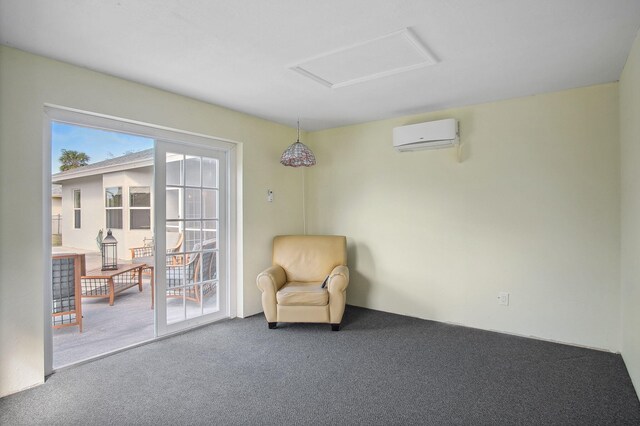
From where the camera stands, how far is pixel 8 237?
2.18 metres

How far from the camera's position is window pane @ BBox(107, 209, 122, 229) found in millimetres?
6894

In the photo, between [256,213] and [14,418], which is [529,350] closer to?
[256,213]

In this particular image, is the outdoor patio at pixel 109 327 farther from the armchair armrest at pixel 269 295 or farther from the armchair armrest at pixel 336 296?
the armchair armrest at pixel 336 296

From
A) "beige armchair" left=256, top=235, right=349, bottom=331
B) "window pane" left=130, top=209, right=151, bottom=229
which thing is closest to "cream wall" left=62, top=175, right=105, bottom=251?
"window pane" left=130, top=209, right=151, bottom=229

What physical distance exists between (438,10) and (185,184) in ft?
8.83

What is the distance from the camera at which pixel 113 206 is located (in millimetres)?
6824

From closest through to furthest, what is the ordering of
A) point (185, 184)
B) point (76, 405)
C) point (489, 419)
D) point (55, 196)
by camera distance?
point (489, 419), point (76, 405), point (185, 184), point (55, 196)

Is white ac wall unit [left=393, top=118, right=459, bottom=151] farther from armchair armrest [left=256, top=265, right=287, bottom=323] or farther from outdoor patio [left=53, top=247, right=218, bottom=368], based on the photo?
outdoor patio [left=53, top=247, right=218, bottom=368]

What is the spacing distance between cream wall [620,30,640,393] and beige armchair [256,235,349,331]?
2181 millimetres

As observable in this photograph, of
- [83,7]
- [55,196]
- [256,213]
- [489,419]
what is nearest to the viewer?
[83,7]

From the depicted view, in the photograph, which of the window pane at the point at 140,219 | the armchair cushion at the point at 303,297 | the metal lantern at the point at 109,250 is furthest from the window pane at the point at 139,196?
the armchair cushion at the point at 303,297

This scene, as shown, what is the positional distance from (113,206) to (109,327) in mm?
3937

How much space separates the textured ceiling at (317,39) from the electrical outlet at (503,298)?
1.93 meters

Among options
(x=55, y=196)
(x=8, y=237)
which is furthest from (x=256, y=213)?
(x=55, y=196)
